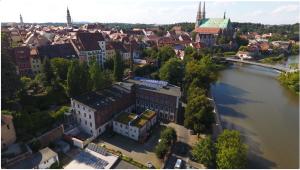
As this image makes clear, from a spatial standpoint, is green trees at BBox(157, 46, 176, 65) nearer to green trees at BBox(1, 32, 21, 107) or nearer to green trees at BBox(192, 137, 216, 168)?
green trees at BBox(1, 32, 21, 107)

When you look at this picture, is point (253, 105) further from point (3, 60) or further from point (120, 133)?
point (3, 60)

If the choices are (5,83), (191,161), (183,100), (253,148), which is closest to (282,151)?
(253,148)

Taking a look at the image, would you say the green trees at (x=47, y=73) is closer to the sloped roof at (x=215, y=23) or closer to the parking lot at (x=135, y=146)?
the parking lot at (x=135, y=146)

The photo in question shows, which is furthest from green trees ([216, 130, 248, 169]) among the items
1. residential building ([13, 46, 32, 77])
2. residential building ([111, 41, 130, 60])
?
residential building ([111, 41, 130, 60])

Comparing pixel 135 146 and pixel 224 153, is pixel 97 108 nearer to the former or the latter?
pixel 135 146

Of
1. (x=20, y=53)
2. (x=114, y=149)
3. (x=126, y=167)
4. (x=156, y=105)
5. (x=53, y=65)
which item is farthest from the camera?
(x=20, y=53)

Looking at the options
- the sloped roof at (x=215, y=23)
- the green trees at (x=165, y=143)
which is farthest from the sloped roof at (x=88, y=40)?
the sloped roof at (x=215, y=23)

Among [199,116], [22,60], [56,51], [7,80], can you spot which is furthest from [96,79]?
[56,51]
